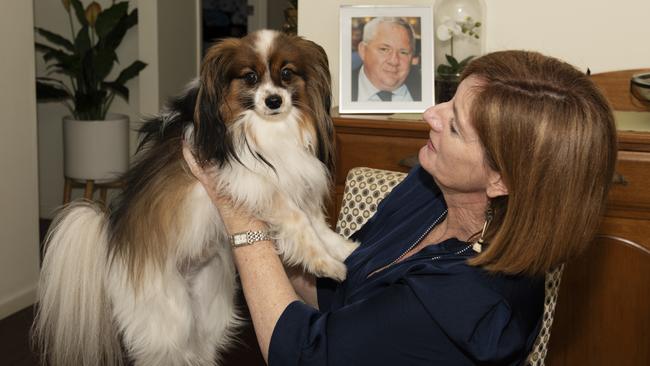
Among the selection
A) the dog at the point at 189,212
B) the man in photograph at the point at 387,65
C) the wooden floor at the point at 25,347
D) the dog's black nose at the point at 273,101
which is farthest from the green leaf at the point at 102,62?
the dog's black nose at the point at 273,101

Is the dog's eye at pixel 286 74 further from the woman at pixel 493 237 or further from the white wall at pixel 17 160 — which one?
the white wall at pixel 17 160

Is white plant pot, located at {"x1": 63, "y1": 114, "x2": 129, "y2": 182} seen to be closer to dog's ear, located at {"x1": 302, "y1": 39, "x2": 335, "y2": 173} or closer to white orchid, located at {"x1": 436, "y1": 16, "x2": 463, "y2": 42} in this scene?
white orchid, located at {"x1": 436, "y1": 16, "x2": 463, "y2": 42}

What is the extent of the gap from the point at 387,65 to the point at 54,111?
308cm

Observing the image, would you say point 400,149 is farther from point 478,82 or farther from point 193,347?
point 478,82

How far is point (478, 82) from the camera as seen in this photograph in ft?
4.45

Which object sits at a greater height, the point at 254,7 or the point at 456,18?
the point at 254,7

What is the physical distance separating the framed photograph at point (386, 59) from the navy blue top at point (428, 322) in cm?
136

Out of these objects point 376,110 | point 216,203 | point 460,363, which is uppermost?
point 376,110

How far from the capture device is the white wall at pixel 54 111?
5.01 m

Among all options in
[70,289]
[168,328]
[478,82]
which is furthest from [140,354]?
[478,82]

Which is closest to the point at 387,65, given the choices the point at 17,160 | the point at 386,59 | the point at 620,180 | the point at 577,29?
the point at 386,59

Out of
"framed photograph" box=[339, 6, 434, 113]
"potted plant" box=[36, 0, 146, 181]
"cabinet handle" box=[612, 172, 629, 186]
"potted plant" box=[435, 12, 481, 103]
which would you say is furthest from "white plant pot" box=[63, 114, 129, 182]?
"cabinet handle" box=[612, 172, 629, 186]

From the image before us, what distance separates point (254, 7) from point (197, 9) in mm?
1401

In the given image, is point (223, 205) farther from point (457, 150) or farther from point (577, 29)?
point (577, 29)
